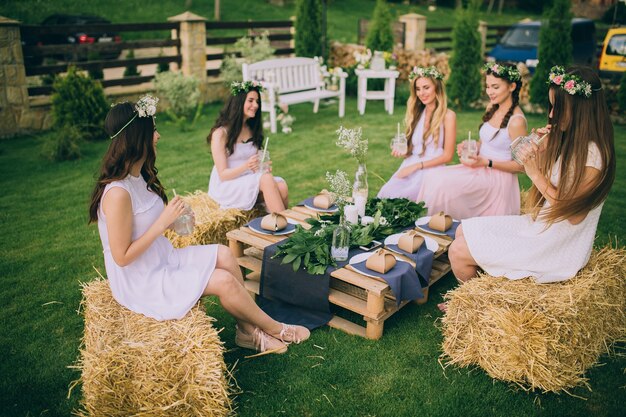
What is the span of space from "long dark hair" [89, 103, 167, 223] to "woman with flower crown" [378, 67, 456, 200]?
9.38ft

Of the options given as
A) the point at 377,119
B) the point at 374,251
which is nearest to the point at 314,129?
the point at 377,119

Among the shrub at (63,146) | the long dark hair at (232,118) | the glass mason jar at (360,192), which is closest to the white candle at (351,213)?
the glass mason jar at (360,192)

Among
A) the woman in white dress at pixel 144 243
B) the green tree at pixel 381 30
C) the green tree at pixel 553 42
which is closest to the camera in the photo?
the woman in white dress at pixel 144 243

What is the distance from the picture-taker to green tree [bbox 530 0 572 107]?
10.9 meters

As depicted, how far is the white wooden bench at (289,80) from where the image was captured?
9641mm

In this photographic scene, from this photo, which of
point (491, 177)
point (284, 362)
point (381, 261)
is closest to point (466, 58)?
point (491, 177)

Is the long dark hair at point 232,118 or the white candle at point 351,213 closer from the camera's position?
the white candle at point 351,213

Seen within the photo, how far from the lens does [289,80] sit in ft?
35.2

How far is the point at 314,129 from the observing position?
32.6 ft

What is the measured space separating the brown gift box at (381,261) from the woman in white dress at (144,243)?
0.87 m

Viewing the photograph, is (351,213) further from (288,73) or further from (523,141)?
(288,73)

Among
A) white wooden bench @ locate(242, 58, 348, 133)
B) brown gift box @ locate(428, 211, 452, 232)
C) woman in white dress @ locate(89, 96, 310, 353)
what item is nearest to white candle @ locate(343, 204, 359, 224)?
brown gift box @ locate(428, 211, 452, 232)

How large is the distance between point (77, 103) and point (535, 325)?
7.81m

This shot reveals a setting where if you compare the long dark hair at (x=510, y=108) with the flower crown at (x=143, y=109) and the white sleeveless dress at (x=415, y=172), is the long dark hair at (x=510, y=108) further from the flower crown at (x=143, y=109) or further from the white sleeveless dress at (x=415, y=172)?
the flower crown at (x=143, y=109)
